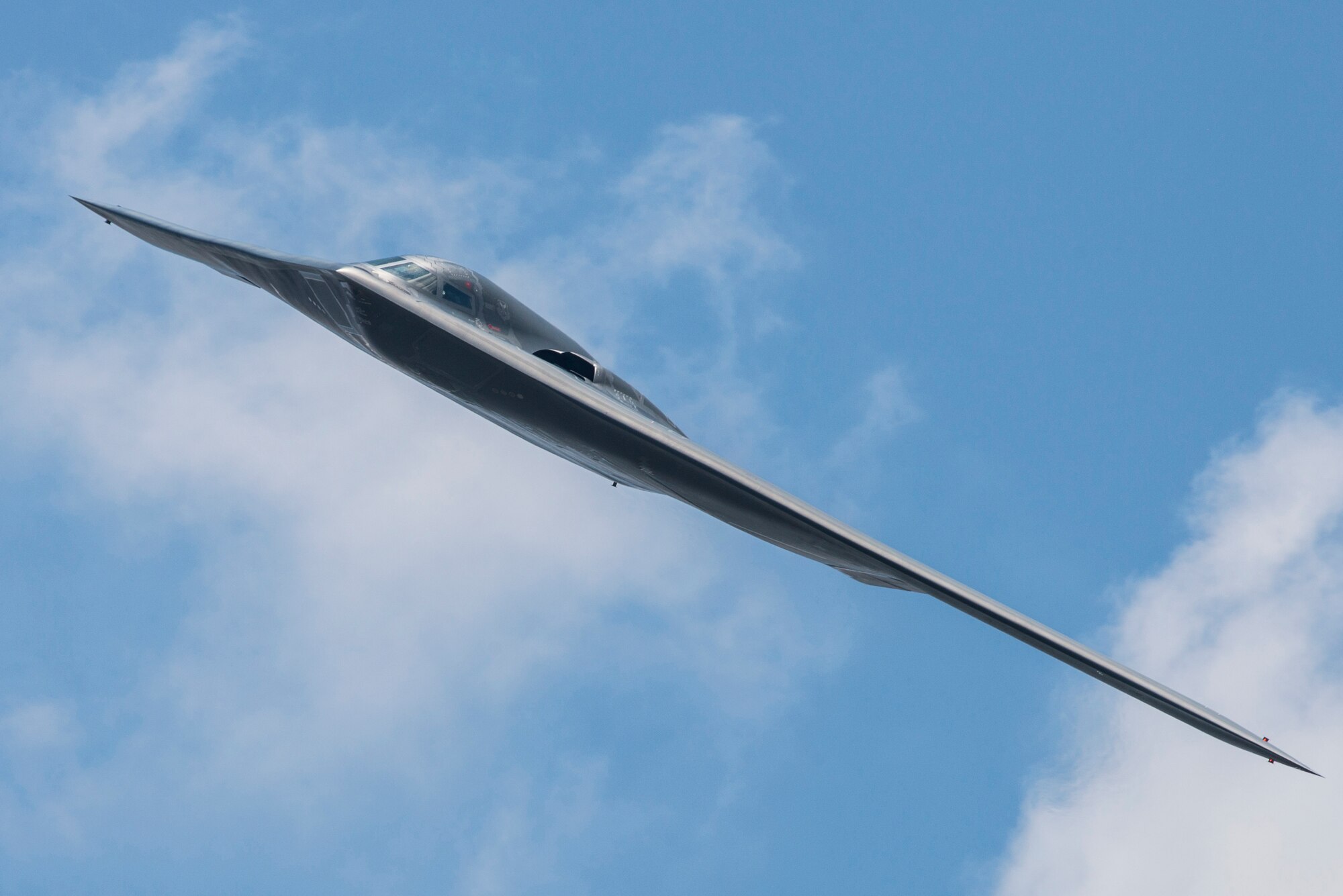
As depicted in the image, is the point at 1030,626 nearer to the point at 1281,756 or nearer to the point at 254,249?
the point at 1281,756

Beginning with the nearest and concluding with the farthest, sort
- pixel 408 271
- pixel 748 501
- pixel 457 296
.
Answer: pixel 748 501
pixel 408 271
pixel 457 296

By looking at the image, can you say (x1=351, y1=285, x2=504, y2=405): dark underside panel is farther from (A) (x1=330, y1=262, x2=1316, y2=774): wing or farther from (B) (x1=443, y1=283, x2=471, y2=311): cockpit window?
(B) (x1=443, y1=283, x2=471, y2=311): cockpit window

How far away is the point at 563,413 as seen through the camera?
55.3 ft

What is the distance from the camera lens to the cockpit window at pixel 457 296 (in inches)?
721

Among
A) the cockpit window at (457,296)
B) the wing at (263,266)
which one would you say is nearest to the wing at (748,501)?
the wing at (263,266)

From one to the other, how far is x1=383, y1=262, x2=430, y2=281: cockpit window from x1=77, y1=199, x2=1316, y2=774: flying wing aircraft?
0.8 inches

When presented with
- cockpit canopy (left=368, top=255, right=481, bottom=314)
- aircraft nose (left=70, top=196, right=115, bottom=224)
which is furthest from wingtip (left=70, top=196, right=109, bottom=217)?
cockpit canopy (left=368, top=255, right=481, bottom=314)

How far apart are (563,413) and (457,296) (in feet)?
9.52

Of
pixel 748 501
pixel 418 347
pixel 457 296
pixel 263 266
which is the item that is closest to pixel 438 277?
pixel 457 296

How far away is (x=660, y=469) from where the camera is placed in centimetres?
1706

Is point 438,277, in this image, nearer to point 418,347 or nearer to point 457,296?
point 457,296

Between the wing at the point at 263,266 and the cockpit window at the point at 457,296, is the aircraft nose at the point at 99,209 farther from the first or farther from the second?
the cockpit window at the point at 457,296

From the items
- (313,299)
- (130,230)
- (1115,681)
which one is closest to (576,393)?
(313,299)

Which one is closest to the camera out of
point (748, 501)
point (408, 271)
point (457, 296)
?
point (748, 501)
